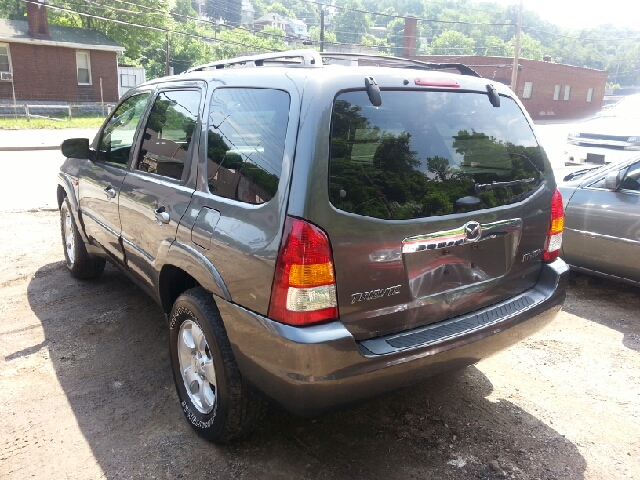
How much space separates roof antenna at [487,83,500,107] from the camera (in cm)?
299

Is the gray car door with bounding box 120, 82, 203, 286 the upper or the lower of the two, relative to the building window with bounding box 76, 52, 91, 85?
lower

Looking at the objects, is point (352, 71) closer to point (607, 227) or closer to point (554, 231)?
point (554, 231)

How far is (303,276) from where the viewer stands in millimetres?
2316

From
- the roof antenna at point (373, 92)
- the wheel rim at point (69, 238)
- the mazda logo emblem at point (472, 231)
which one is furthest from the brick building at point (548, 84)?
the roof antenna at point (373, 92)

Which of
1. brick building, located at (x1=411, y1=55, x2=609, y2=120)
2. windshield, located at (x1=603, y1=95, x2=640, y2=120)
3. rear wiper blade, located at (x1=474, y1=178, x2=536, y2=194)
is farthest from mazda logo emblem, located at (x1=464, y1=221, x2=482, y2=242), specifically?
brick building, located at (x1=411, y1=55, x2=609, y2=120)

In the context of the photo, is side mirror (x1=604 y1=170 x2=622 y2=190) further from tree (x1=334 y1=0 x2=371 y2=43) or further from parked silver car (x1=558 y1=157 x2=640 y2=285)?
tree (x1=334 y1=0 x2=371 y2=43)

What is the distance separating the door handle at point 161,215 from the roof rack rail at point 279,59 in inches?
40.1

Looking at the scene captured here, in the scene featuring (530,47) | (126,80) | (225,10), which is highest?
(225,10)

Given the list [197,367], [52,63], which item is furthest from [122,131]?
[52,63]

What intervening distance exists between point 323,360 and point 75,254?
144 inches

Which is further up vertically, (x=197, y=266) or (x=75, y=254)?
(x=197, y=266)

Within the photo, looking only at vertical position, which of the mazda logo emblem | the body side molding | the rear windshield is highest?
the rear windshield

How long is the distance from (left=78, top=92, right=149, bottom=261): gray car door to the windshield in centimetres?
1137

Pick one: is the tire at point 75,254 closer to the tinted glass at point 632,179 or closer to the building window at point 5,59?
the tinted glass at point 632,179
